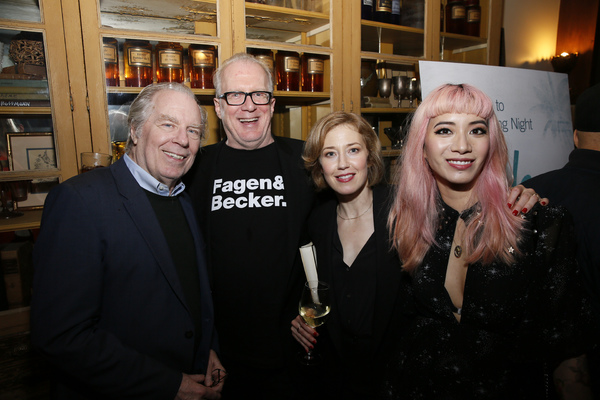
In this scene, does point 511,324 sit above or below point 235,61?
below

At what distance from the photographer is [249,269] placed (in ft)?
5.53

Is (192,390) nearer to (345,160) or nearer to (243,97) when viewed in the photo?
(345,160)

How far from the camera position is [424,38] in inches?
116

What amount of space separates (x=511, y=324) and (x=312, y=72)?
2.05 metres

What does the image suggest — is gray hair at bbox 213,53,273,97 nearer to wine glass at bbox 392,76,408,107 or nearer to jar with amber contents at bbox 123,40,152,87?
jar with amber contents at bbox 123,40,152,87

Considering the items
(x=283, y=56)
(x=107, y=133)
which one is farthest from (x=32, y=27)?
(x=283, y=56)

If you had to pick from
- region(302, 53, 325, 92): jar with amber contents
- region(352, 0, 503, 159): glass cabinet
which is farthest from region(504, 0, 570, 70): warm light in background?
region(302, 53, 325, 92): jar with amber contents

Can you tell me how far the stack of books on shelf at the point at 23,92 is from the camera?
6.00 ft

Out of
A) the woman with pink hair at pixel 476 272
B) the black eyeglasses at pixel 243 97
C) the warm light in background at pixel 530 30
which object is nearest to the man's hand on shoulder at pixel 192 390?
the woman with pink hair at pixel 476 272

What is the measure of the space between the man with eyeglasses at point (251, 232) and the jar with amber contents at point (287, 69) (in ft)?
2.34

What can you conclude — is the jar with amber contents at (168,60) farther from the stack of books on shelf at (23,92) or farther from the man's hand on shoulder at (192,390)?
the man's hand on shoulder at (192,390)

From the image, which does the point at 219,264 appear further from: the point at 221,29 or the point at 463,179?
the point at 221,29

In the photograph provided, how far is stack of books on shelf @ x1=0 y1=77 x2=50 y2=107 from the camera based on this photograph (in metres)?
1.83

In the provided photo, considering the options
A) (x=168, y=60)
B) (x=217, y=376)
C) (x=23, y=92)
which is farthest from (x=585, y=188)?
(x=23, y=92)
